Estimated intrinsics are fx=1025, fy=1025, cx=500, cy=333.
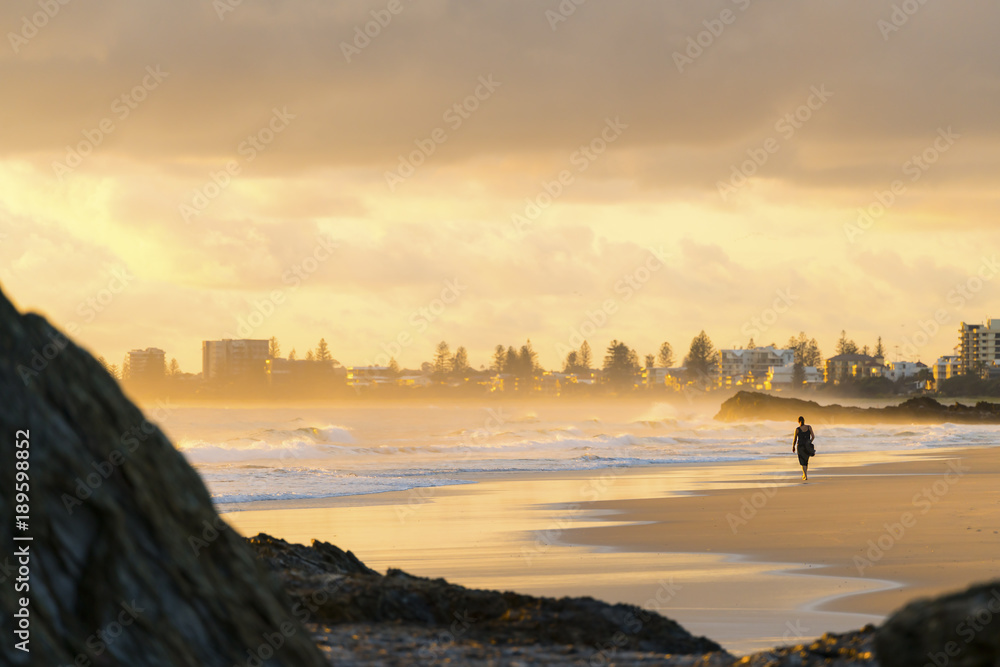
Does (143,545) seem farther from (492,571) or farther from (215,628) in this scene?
(492,571)

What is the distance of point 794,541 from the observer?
43.6ft

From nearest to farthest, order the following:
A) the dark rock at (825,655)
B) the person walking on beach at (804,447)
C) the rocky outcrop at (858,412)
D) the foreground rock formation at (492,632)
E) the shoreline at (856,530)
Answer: the dark rock at (825,655) < the foreground rock formation at (492,632) < the shoreline at (856,530) < the person walking on beach at (804,447) < the rocky outcrop at (858,412)

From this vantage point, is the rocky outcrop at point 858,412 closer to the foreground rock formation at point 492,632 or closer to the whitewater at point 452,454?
the whitewater at point 452,454

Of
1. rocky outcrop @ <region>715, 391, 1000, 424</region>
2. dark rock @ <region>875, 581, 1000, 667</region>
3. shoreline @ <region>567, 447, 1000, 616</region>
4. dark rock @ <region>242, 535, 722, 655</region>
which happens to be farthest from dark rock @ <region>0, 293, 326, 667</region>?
rocky outcrop @ <region>715, 391, 1000, 424</region>

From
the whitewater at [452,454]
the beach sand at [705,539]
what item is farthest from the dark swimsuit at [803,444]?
the whitewater at [452,454]

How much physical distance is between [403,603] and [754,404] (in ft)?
276

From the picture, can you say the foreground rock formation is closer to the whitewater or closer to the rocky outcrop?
the whitewater

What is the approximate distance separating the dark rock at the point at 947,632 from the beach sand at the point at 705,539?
2933 millimetres

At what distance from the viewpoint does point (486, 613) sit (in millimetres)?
7121

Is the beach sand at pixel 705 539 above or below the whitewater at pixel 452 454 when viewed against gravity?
above

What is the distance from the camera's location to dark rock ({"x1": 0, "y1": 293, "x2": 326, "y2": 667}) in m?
4.30

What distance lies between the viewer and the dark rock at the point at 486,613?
21.9 ft

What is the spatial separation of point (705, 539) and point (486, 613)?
23.8ft

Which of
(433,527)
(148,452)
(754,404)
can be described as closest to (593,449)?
(433,527)
